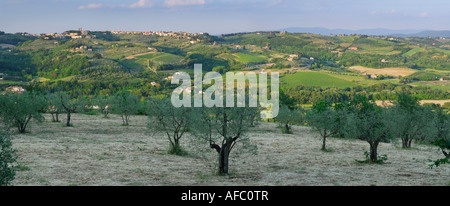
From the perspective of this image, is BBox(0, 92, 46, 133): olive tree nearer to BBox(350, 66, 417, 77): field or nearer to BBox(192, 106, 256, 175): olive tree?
BBox(192, 106, 256, 175): olive tree

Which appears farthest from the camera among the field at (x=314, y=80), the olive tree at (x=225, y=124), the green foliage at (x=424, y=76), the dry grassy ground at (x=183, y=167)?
the green foliage at (x=424, y=76)

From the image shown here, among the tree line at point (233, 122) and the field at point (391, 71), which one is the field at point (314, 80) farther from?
the tree line at point (233, 122)

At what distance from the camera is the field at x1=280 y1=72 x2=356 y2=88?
144 metres

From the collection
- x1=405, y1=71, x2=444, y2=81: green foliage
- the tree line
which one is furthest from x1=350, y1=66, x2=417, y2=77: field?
the tree line

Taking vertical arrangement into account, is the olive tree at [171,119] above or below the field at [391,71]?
below

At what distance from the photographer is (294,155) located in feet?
99.5

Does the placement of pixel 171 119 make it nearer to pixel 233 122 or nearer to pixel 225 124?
pixel 225 124

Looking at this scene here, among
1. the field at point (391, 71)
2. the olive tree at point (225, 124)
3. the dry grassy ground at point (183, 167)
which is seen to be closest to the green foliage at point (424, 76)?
the field at point (391, 71)

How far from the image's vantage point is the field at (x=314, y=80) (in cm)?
14443

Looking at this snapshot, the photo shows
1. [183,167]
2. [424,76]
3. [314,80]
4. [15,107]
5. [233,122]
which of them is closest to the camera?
[233,122]

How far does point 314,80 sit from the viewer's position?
154 meters

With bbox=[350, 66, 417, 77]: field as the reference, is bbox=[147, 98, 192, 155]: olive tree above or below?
below

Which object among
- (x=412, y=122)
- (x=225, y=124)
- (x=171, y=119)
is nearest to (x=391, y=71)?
(x=412, y=122)

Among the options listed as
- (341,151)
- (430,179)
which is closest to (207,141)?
(430,179)
